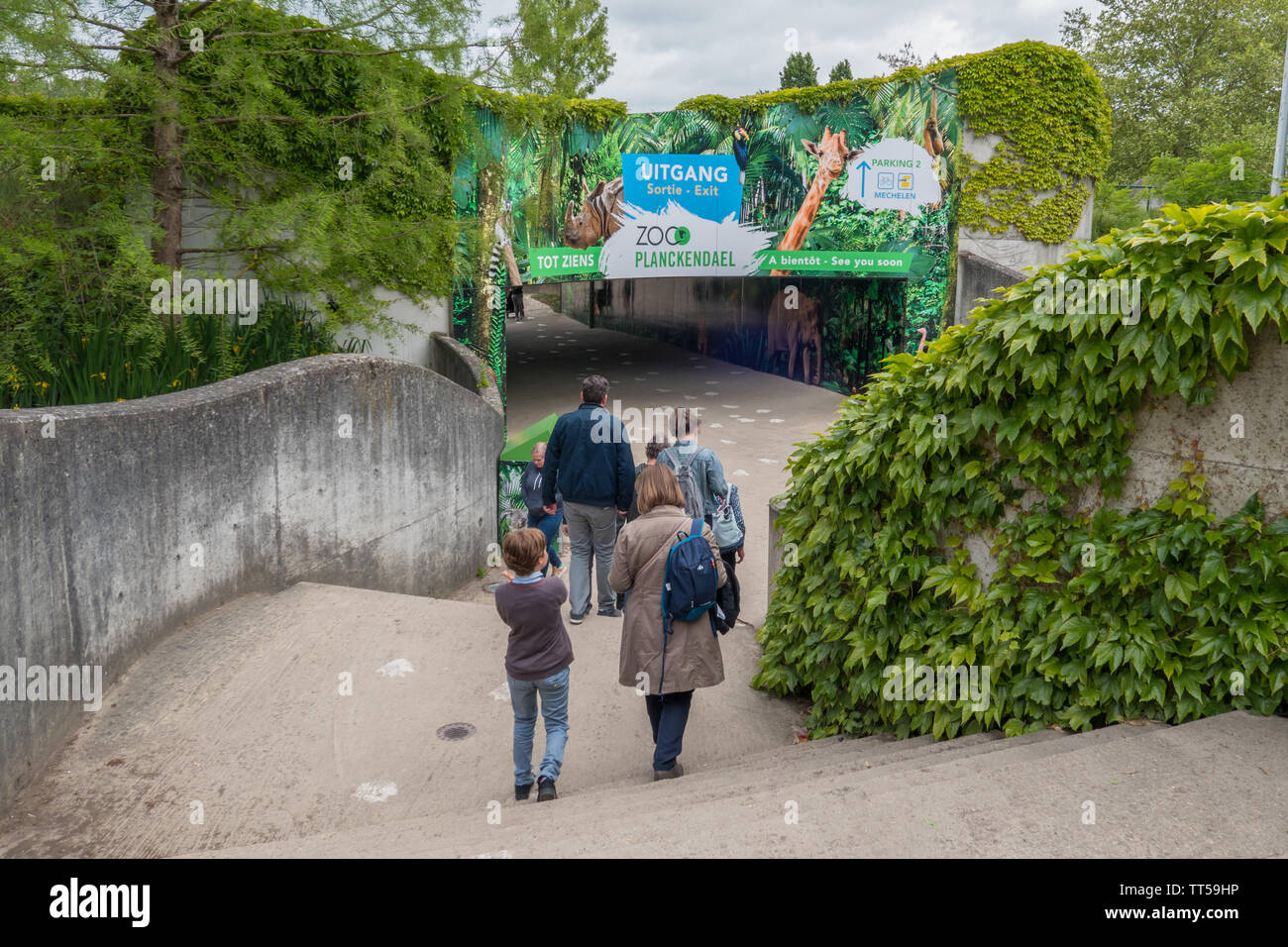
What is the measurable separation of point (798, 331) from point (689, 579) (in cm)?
1663

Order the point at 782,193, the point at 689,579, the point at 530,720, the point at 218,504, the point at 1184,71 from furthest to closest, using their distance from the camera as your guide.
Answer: the point at 1184,71 → the point at 782,193 → the point at 218,504 → the point at 530,720 → the point at 689,579

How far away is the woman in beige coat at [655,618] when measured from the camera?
478 centimetres

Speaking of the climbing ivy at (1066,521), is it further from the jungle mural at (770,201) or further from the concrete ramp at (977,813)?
the jungle mural at (770,201)

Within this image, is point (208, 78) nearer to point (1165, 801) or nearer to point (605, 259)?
point (605, 259)

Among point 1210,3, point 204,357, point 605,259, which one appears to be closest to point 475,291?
point 605,259

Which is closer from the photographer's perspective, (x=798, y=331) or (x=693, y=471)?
(x=693, y=471)

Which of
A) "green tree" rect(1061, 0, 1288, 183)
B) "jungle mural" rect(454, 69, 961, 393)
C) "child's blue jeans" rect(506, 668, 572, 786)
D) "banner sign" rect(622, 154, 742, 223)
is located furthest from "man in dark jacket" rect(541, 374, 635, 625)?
"green tree" rect(1061, 0, 1288, 183)

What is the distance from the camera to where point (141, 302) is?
312 inches

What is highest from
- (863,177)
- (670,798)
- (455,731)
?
(863,177)

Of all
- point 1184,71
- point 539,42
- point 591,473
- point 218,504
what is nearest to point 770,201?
point 539,42

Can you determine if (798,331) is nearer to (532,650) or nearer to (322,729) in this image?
(322,729)

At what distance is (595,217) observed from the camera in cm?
1609

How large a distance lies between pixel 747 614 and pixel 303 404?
3812mm

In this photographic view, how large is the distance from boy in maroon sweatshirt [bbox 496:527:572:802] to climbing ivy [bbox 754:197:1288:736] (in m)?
1.68
